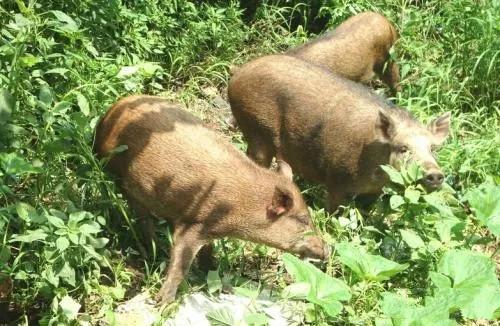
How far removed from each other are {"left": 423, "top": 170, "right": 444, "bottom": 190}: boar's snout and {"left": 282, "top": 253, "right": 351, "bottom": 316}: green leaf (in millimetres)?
1498

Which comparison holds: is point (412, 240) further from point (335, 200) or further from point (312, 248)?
point (335, 200)

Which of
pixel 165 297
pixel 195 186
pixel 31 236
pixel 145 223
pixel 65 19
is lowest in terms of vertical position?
pixel 165 297

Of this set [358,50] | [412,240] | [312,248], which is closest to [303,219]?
[312,248]

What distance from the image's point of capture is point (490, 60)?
24.1 feet

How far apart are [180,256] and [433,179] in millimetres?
1725

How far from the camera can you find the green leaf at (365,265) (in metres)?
4.55

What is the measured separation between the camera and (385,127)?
5910 mm

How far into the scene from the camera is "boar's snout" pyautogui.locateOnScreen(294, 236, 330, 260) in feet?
17.3

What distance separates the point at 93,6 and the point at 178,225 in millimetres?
2209

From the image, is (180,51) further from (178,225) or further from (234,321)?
(234,321)

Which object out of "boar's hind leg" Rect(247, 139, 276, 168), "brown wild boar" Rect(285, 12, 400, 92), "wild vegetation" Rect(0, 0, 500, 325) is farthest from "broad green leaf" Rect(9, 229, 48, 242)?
"brown wild boar" Rect(285, 12, 400, 92)

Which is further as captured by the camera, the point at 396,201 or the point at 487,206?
→ the point at 396,201

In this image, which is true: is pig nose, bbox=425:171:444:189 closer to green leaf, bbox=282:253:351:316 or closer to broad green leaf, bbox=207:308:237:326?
green leaf, bbox=282:253:351:316

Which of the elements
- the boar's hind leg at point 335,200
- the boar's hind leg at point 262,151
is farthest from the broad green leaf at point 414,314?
the boar's hind leg at point 262,151
